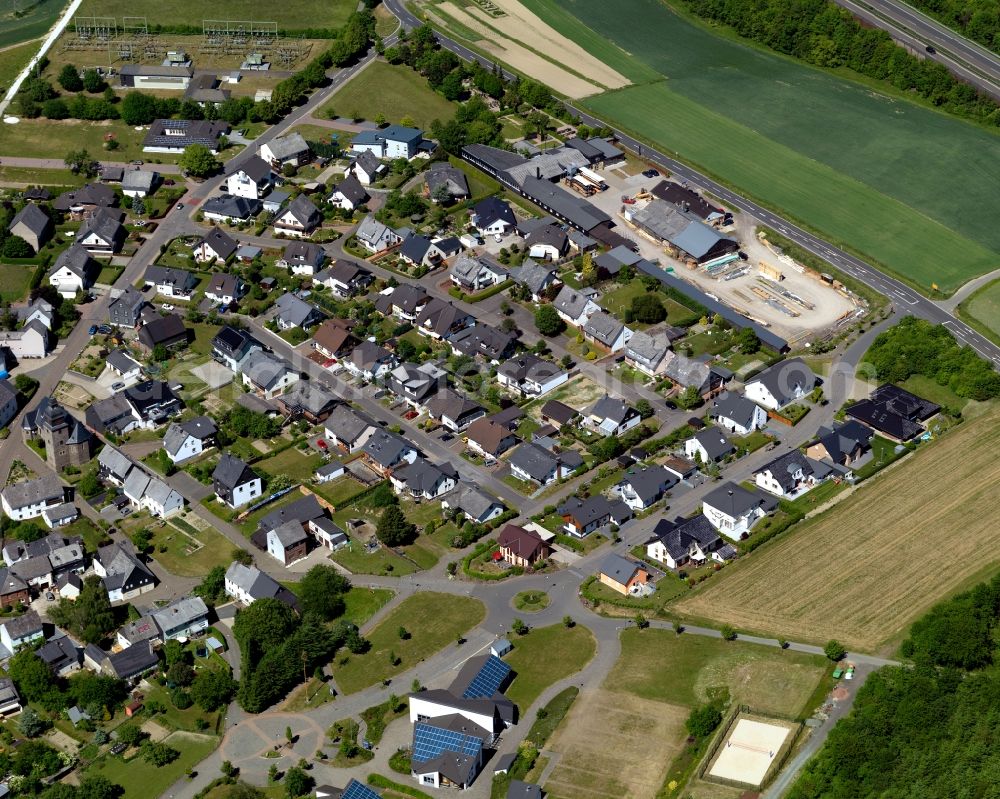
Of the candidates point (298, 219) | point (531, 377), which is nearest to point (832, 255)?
point (531, 377)

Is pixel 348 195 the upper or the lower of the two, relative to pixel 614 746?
upper

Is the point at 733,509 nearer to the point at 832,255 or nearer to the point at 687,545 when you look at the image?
the point at 687,545

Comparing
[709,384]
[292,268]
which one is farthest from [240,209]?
[709,384]

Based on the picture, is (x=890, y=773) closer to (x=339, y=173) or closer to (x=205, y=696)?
(x=205, y=696)

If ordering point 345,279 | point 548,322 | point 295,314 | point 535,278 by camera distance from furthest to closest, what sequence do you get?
point 345,279 < point 535,278 < point 295,314 < point 548,322

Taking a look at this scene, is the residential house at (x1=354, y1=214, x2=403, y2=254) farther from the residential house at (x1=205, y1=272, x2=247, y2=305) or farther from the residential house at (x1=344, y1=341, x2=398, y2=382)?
the residential house at (x1=344, y1=341, x2=398, y2=382)

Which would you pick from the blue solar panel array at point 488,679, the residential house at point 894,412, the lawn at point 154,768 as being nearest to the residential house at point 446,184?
the residential house at point 894,412

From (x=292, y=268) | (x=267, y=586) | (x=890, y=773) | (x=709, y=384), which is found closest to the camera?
(x=890, y=773)
